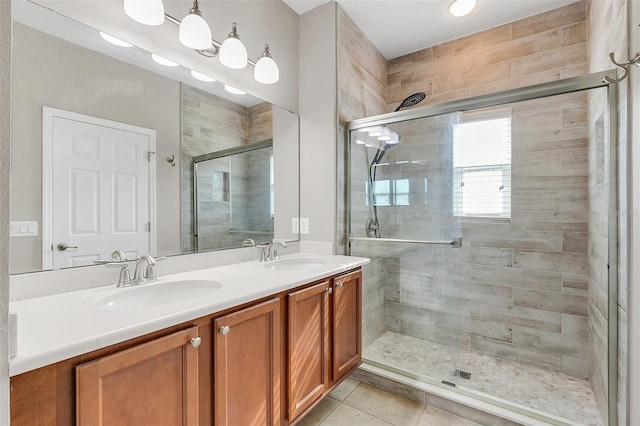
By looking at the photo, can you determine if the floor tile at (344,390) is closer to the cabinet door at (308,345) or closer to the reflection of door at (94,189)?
the cabinet door at (308,345)

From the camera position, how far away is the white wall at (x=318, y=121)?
2.15 metres

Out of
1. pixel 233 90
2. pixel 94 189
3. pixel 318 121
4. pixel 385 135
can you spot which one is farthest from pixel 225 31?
pixel 385 135

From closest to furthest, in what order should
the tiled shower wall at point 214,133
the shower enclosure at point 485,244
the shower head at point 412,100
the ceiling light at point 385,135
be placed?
1. the tiled shower wall at point 214,133
2. the shower enclosure at point 485,244
3. the ceiling light at point 385,135
4. the shower head at point 412,100

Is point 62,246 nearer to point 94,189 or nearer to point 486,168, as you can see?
point 94,189

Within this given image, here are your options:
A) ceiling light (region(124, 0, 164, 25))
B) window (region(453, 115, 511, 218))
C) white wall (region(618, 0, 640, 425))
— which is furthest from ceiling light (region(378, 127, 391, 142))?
ceiling light (region(124, 0, 164, 25))

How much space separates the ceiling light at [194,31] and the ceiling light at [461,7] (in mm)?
1771

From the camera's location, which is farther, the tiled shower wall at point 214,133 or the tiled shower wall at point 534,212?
the tiled shower wall at point 534,212

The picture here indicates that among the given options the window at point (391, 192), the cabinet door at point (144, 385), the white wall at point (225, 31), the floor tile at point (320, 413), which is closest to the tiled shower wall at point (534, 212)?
the window at point (391, 192)

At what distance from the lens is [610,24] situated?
1534 mm

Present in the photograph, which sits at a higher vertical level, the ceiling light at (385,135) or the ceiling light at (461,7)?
the ceiling light at (461,7)

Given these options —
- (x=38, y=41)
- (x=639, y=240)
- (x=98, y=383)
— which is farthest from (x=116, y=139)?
(x=639, y=240)

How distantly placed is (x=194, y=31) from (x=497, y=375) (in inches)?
115

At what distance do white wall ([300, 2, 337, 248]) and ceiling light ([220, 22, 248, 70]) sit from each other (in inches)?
26.4

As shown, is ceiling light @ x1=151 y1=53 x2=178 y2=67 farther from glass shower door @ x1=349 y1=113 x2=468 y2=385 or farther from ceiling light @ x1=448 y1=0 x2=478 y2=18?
ceiling light @ x1=448 y1=0 x2=478 y2=18
